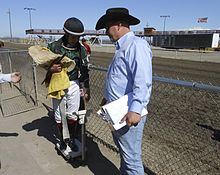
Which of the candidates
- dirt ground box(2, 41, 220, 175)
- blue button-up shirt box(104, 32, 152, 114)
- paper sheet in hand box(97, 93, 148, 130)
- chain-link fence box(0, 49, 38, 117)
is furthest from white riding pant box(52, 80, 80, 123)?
chain-link fence box(0, 49, 38, 117)

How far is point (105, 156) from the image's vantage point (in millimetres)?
3889

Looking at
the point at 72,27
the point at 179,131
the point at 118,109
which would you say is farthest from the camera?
the point at 179,131

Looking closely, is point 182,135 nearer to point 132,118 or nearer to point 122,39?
point 132,118

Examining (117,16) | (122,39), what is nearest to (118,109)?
(122,39)

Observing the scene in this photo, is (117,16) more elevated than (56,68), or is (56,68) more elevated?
(117,16)

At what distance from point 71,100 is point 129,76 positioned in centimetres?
157

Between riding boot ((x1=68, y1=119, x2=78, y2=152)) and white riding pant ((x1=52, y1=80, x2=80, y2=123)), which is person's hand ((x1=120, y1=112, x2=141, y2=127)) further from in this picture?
riding boot ((x1=68, y1=119, x2=78, y2=152))

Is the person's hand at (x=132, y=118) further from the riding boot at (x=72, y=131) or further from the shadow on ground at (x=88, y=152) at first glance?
the riding boot at (x=72, y=131)

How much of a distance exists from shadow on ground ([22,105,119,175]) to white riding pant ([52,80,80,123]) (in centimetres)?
74

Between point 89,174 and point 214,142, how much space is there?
239 centimetres

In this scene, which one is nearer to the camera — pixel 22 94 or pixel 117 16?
pixel 117 16

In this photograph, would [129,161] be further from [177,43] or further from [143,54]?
[177,43]

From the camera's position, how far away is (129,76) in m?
2.32

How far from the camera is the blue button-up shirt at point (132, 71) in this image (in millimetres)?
2191
